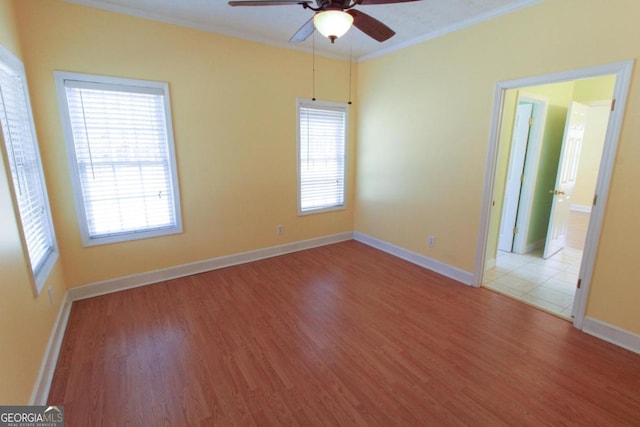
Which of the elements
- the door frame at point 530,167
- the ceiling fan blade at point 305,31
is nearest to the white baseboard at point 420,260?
the door frame at point 530,167

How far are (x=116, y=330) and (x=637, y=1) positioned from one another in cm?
469

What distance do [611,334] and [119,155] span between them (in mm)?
4699

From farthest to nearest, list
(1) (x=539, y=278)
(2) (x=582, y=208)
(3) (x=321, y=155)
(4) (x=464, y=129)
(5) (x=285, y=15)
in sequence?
(2) (x=582, y=208), (3) (x=321, y=155), (1) (x=539, y=278), (4) (x=464, y=129), (5) (x=285, y=15)

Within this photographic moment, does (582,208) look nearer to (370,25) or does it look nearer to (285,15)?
(370,25)

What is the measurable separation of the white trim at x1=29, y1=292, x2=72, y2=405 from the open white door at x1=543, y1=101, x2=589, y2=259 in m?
5.37

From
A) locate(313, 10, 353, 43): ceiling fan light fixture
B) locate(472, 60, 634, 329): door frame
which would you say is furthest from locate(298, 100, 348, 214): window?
locate(313, 10, 353, 43): ceiling fan light fixture

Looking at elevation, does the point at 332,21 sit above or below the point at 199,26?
below

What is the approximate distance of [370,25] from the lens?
205 centimetres

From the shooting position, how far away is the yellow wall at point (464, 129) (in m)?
2.25

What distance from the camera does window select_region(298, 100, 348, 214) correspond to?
13.9 feet

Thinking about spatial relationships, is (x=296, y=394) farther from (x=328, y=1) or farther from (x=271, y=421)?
(x=328, y=1)

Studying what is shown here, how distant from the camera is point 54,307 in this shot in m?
2.41

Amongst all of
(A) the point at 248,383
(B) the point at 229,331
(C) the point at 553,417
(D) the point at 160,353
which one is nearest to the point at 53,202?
(D) the point at 160,353

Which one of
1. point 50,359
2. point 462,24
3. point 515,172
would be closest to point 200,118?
point 50,359
